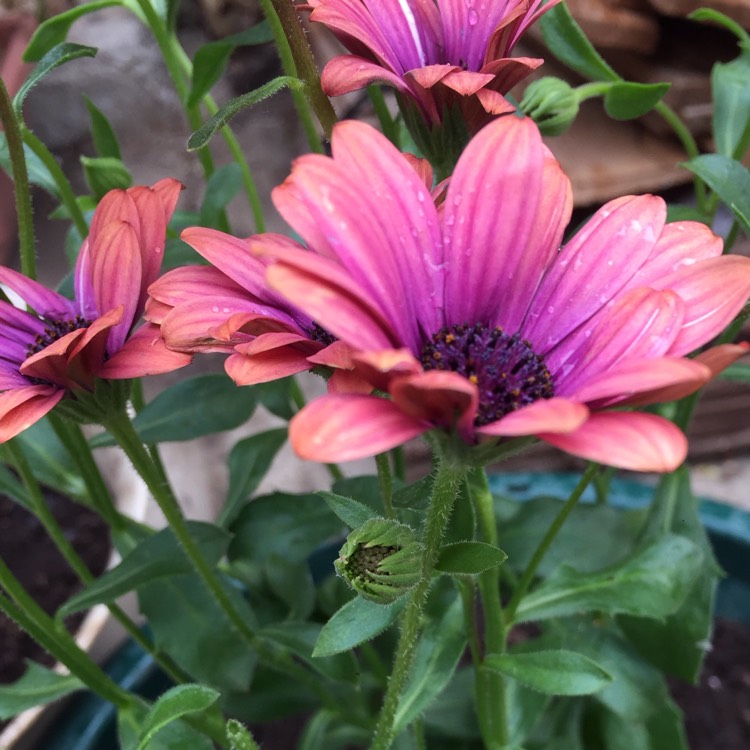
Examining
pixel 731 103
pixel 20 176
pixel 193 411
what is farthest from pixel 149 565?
pixel 731 103

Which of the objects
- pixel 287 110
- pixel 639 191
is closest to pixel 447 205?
pixel 639 191

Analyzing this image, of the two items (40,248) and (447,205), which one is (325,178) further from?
(40,248)

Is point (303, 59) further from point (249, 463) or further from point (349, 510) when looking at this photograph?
point (249, 463)

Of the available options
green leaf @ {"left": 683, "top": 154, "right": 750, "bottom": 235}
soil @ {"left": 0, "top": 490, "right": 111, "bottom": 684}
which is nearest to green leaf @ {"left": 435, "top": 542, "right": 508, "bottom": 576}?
green leaf @ {"left": 683, "top": 154, "right": 750, "bottom": 235}

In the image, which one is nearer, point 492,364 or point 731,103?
point 492,364

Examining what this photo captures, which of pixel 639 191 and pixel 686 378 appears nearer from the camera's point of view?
pixel 686 378

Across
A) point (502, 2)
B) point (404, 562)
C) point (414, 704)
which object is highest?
point (502, 2)
